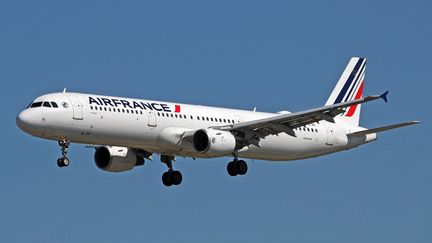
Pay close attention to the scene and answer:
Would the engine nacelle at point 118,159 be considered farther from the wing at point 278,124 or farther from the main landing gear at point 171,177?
the wing at point 278,124

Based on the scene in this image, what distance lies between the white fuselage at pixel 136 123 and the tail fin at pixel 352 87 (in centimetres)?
700

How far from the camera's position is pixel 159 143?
239ft

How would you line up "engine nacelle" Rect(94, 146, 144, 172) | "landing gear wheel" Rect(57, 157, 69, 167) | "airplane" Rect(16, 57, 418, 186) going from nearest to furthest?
"landing gear wheel" Rect(57, 157, 69, 167)
"airplane" Rect(16, 57, 418, 186)
"engine nacelle" Rect(94, 146, 144, 172)

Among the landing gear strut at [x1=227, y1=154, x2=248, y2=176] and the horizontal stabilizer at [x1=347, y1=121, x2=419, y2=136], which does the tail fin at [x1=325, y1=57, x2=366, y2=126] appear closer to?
the horizontal stabilizer at [x1=347, y1=121, x2=419, y2=136]

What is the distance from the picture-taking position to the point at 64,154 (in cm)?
6981

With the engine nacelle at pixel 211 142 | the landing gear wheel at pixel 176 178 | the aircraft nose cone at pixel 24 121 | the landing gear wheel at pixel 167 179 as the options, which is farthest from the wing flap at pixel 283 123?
the aircraft nose cone at pixel 24 121

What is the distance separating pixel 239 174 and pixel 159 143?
5.96m

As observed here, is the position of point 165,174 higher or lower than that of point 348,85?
lower

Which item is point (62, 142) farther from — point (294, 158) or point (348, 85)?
point (348, 85)

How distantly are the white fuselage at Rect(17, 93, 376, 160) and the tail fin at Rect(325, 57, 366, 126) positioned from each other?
6998mm

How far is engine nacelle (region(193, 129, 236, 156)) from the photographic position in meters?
73.1

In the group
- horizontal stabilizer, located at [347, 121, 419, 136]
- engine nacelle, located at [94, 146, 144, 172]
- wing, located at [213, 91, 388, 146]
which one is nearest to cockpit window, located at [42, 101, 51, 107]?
engine nacelle, located at [94, 146, 144, 172]

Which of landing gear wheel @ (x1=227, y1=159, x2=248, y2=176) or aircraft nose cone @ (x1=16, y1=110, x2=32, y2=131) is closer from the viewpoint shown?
aircraft nose cone @ (x1=16, y1=110, x2=32, y2=131)

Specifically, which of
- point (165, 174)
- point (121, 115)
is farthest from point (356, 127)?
point (121, 115)
